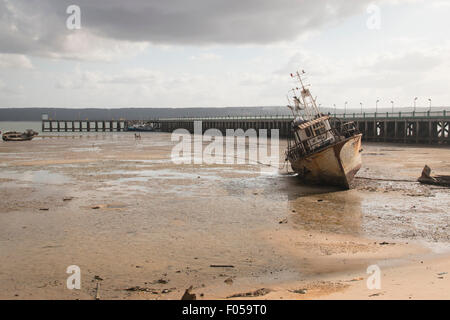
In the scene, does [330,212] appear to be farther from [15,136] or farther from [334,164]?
[15,136]

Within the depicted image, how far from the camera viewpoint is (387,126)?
62.1 meters

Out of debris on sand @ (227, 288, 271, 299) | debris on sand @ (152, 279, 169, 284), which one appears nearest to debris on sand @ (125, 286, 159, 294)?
debris on sand @ (152, 279, 169, 284)

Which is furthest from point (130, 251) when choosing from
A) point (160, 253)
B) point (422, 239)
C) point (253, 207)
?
point (422, 239)

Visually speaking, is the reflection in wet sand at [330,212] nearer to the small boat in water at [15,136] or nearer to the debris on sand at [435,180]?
the debris on sand at [435,180]

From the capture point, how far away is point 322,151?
81.3 feet

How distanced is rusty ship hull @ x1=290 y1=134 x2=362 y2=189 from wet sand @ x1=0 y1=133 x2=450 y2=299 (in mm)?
854

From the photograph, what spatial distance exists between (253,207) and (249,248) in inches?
250

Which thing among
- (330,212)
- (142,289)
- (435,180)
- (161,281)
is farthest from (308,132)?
(142,289)

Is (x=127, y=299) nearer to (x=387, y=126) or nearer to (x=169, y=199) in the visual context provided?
(x=169, y=199)

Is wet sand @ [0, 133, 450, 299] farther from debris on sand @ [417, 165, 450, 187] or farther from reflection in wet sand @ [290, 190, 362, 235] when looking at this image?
debris on sand @ [417, 165, 450, 187]

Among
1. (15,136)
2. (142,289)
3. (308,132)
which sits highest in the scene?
(308,132)

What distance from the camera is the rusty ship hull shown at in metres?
24.2

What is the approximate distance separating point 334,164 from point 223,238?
1180cm

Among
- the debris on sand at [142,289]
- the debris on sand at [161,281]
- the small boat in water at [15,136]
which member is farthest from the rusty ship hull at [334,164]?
the small boat in water at [15,136]
